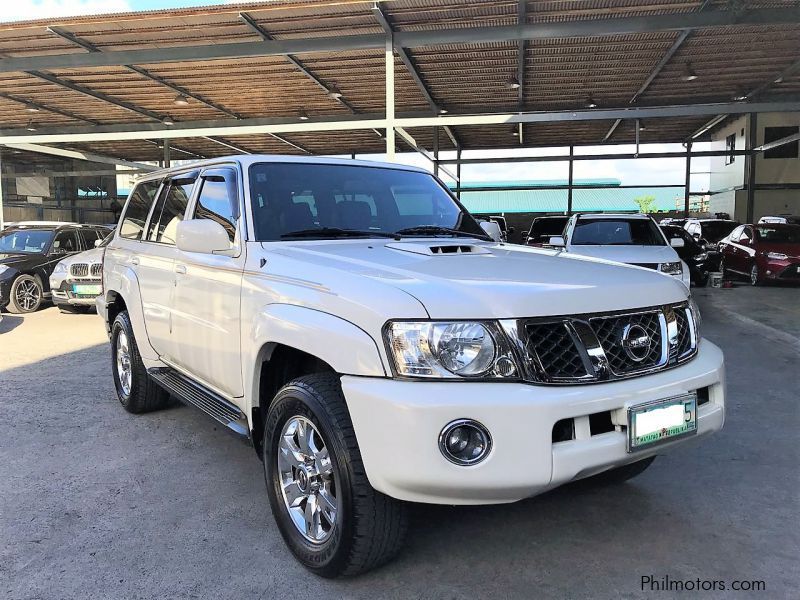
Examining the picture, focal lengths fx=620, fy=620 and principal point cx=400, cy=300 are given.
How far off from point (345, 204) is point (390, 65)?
8.89m

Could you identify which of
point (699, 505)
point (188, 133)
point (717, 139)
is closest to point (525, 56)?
point (188, 133)

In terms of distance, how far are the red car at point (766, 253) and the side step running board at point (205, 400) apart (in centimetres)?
1384

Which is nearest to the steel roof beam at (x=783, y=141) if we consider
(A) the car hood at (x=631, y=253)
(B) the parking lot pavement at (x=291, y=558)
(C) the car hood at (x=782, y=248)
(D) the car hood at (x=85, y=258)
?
(C) the car hood at (x=782, y=248)

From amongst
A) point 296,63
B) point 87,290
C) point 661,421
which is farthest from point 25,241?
point 661,421

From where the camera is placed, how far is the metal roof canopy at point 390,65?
1074 centimetres

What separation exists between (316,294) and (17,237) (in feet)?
38.8

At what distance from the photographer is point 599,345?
2414 millimetres

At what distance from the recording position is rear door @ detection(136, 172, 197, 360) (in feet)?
13.5

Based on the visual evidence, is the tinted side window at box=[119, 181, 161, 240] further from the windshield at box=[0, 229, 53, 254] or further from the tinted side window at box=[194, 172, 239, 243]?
the windshield at box=[0, 229, 53, 254]

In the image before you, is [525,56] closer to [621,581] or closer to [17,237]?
[17,237]

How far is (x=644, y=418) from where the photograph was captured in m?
2.41

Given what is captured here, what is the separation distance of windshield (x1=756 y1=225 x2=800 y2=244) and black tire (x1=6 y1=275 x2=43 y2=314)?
15506mm

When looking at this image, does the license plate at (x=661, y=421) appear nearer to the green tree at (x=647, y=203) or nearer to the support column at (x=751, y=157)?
the support column at (x=751, y=157)

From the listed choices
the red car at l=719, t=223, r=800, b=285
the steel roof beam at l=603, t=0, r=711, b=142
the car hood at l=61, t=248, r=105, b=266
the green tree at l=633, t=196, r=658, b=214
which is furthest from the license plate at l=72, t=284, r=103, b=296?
the green tree at l=633, t=196, r=658, b=214
